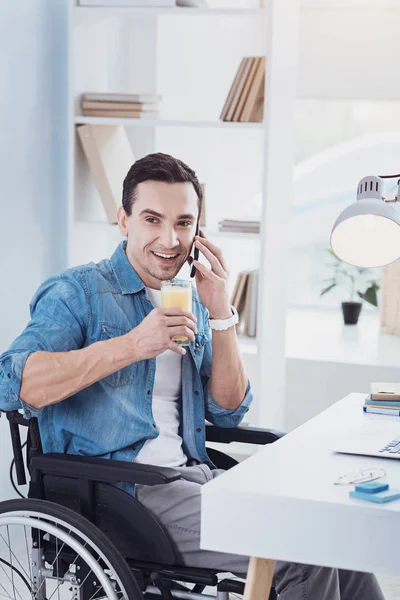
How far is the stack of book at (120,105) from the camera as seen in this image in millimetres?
3484

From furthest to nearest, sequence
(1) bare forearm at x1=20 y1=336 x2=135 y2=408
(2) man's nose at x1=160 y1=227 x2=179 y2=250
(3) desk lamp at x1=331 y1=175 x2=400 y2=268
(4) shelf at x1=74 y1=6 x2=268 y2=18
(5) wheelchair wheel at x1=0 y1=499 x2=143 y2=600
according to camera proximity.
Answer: (4) shelf at x1=74 y1=6 x2=268 y2=18, (2) man's nose at x1=160 y1=227 x2=179 y2=250, (3) desk lamp at x1=331 y1=175 x2=400 y2=268, (1) bare forearm at x1=20 y1=336 x2=135 y2=408, (5) wheelchair wheel at x1=0 y1=499 x2=143 y2=600

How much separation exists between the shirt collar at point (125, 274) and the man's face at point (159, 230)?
3 cm

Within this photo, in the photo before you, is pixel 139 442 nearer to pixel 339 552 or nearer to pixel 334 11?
pixel 339 552

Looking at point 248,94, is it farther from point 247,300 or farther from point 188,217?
point 188,217

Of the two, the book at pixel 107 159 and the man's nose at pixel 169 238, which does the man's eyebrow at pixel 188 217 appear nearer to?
the man's nose at pixel 169 238

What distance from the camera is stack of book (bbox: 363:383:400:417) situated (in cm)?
228

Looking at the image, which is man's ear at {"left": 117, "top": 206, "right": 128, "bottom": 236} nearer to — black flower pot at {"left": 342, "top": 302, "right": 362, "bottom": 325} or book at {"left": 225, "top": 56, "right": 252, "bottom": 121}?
book at {"left": 225, "top": 56, "right": 252, "bottom": 121}

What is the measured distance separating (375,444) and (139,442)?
54 cm

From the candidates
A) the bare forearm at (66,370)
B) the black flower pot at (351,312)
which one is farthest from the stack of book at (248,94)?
the black flower pot at (351,312)

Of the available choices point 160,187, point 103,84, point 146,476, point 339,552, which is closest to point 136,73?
point 103,84

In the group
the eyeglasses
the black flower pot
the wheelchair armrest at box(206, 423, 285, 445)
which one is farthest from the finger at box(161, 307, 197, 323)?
the black flower pot

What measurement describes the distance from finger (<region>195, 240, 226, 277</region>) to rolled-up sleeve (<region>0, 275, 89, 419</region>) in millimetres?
296

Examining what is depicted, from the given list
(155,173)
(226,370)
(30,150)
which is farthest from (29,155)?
(226,370)

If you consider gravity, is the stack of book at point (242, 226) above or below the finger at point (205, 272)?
above
